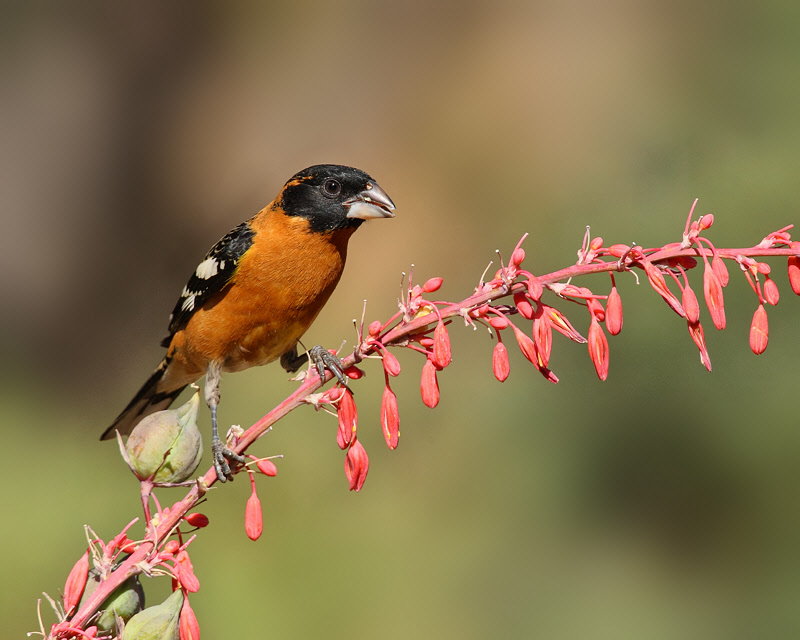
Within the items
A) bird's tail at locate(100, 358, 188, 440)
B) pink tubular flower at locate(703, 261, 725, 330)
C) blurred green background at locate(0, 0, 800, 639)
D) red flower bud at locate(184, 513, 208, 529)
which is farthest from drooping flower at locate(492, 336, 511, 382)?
blurred green background at locate(0, 0, 800, 639)

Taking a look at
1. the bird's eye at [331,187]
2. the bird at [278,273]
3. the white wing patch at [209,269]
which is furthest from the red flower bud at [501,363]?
the white wing patch at [209,269]

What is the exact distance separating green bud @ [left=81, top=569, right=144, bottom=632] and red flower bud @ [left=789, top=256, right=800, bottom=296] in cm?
185

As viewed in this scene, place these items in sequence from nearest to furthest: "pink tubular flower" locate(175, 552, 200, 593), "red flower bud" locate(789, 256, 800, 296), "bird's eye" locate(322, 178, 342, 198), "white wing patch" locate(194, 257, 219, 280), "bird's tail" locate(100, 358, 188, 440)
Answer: "pink tubular flower" locate(175, 552, 200, 593) → "red flower bud" locate(789, 256, 800, 296) → "bird's eye" locate(322, 178, 342, 198) → "white wing patch" locate(194, 257, 219, 280) → "bird's tail" locate(100, 358, 188, 440)

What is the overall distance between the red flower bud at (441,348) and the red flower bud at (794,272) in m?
0.91

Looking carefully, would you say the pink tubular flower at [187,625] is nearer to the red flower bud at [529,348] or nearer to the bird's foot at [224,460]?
the bird's foot at [224,460]

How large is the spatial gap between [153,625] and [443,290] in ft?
29.8

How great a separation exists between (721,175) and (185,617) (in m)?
7.46

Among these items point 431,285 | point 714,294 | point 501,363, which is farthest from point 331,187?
point 714,294

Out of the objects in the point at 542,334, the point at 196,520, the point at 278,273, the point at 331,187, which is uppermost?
the point at 331,187

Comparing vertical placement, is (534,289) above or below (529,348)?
above

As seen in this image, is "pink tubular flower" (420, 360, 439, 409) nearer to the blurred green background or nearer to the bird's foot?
the bird's foot

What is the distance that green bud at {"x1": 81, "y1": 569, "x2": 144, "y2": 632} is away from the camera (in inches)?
87.3

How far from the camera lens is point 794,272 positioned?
2.36 metres

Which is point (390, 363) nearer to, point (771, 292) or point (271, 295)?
point (771, 292)
